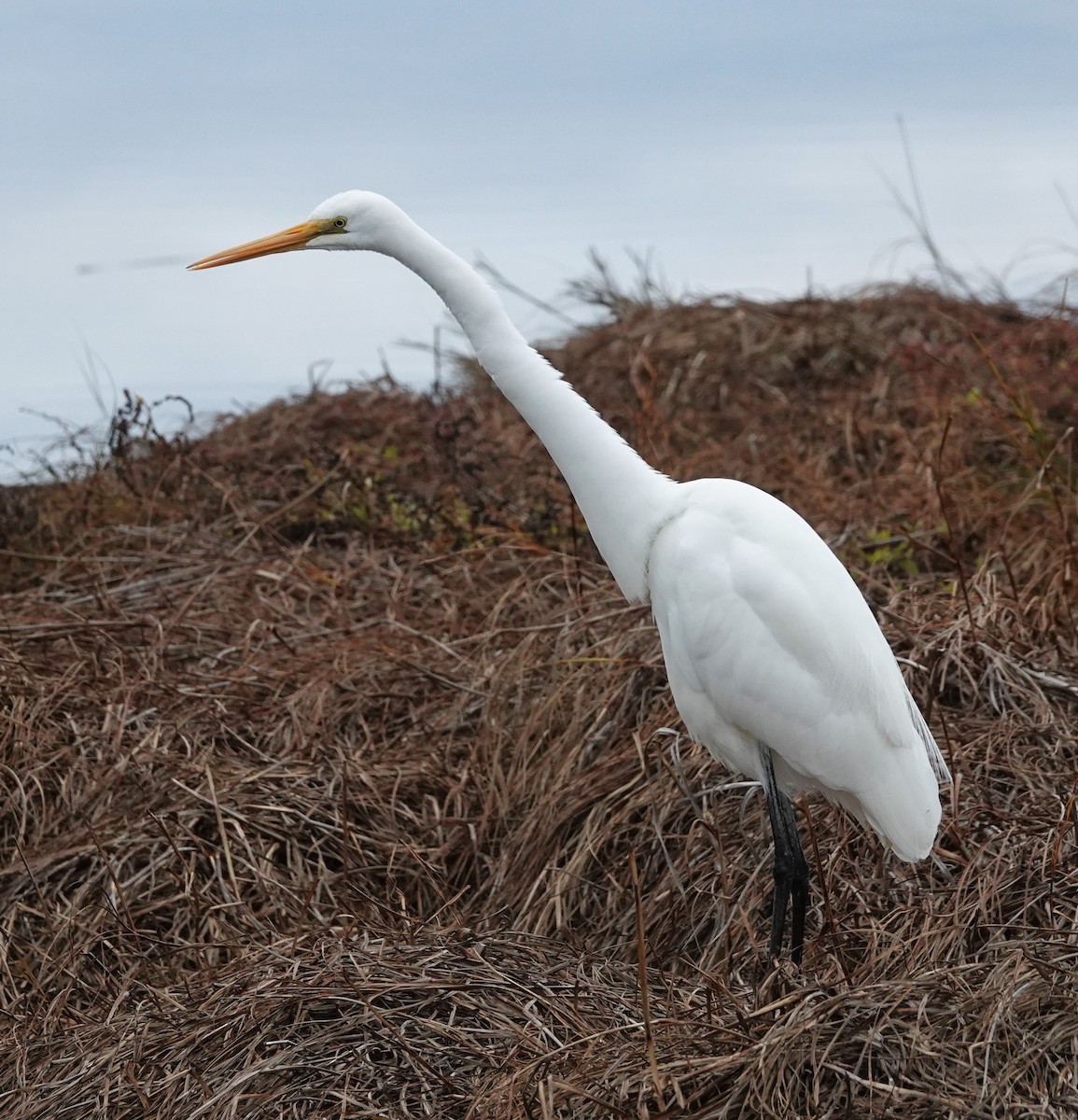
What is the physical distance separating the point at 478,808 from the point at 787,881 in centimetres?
103

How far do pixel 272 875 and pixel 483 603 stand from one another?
4.47 feet

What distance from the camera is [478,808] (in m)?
3.25

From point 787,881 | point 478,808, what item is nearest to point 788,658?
point 787,881

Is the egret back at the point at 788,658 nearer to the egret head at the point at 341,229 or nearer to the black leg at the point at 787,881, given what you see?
the black leg at the point at 787,881

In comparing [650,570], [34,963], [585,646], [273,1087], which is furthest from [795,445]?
[273,1087]

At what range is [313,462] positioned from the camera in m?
5.29

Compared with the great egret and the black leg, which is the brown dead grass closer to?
the black leg

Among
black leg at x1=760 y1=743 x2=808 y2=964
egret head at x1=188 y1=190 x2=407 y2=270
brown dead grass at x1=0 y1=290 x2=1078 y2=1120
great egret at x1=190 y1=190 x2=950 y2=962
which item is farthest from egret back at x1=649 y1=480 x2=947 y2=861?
egret head at x1=188 y1=190 x2=407 y2=270

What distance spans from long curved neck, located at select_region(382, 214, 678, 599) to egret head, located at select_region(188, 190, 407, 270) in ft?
0.09

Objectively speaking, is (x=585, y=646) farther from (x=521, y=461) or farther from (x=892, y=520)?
(x=521, y=461)

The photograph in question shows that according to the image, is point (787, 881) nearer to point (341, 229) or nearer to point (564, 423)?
point (564, 423)

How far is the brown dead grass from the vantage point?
190 cm

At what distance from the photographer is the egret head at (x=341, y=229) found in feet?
8.00

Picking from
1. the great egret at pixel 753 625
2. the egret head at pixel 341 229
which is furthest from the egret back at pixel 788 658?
the egret head at pixel 341 229
